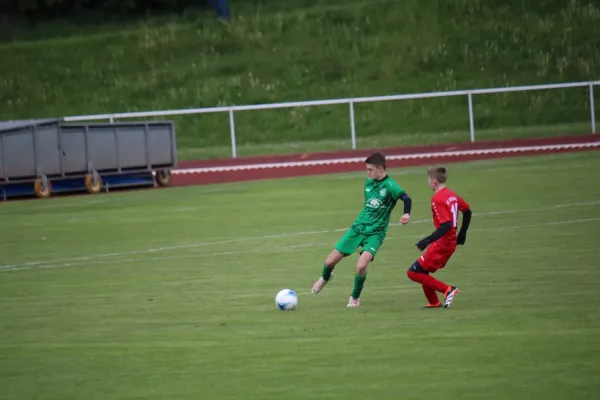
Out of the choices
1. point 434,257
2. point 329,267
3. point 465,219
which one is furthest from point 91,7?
point 434,257

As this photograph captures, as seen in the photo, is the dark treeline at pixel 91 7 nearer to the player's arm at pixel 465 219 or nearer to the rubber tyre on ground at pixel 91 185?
the rubber tyre on ground at pixel 91 185

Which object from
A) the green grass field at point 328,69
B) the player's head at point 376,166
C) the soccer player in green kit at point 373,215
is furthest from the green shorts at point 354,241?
the green grass field at point 328,69

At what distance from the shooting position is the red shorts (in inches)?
499

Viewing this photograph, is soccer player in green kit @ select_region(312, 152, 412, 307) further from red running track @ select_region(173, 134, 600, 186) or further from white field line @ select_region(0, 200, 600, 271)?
red running track @ select_region(173, 134, 600, 186)

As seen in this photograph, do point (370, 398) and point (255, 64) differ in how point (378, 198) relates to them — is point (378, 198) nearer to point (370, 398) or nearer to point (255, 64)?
point (370, 398)

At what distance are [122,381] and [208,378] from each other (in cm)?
63

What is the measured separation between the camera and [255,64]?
180 ft

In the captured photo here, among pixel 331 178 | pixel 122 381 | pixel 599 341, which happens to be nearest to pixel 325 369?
pixel 122 381

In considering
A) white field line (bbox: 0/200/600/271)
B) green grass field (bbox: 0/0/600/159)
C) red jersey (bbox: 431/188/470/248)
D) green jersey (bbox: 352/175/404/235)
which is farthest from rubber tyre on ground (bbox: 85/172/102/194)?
red jersey (bbox: 431/188/470/248)

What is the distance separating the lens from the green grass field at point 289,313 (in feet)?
31.5

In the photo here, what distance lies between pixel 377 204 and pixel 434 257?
0.92 meters

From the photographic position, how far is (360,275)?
13.0 metres

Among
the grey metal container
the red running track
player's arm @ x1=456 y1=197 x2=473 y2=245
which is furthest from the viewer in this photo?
the red running track

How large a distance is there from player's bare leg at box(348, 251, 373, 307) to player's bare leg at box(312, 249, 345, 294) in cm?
39
